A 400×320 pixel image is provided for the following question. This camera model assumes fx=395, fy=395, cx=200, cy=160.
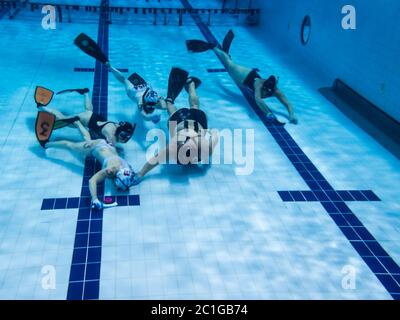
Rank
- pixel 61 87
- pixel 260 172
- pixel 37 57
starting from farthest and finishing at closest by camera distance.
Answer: pixel 37 57, pixel 61 87, pixel 260 172

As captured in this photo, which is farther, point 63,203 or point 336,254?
point 63,203

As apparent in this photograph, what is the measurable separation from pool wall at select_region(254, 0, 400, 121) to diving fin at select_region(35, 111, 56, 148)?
16.7 feet

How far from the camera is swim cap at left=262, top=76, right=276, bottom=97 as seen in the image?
672cm

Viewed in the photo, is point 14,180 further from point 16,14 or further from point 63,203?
point 16,14

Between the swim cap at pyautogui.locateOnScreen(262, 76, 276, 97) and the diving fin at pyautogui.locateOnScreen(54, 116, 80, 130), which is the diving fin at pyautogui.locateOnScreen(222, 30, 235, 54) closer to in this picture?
the swim cap at pyautogui.locateOnScreen(262, 76, 276, 97)

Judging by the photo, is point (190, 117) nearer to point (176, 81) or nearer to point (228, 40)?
point (176, 81)

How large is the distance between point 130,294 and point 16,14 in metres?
10.3

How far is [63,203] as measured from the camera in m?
4.35

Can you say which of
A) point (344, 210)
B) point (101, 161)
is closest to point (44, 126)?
point (101, 161)

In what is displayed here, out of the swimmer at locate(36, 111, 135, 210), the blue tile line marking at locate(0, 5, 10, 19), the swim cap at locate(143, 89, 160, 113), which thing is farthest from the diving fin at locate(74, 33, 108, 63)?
the blue tile line marking at locate(0, 5, 10, 19)

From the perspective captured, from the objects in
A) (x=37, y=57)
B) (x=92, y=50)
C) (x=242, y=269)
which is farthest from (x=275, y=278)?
(x=37, y=57)

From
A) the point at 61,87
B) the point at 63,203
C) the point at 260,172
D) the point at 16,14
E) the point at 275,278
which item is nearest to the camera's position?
the point at 275,278

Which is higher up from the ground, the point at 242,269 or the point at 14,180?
the point at 14,180
